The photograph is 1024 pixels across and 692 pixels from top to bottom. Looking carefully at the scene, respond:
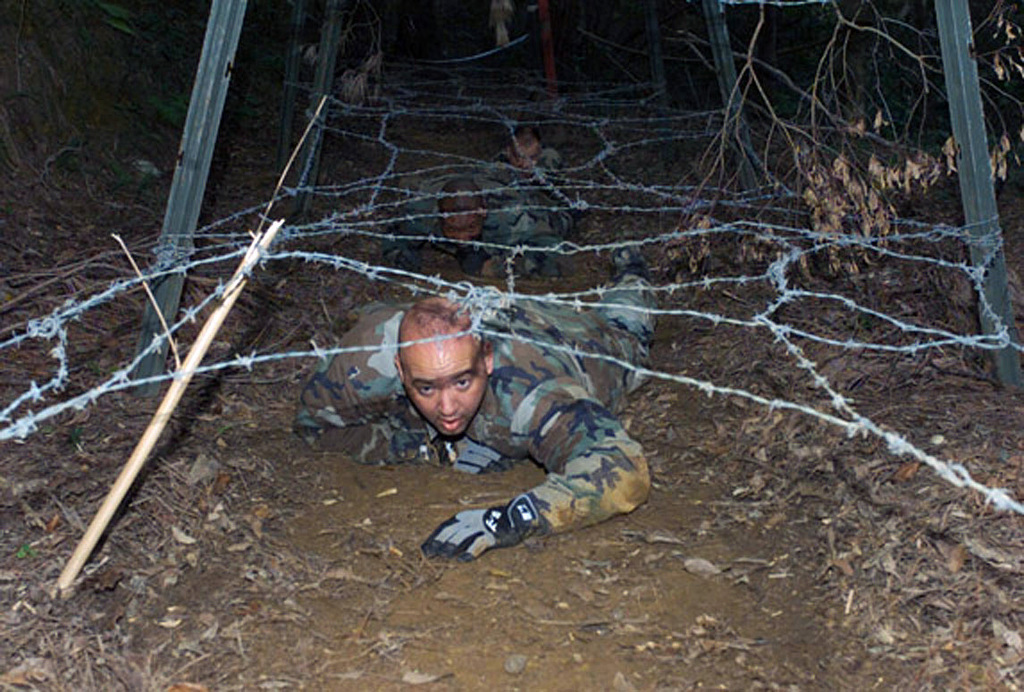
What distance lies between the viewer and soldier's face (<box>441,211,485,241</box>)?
6289 millimetres

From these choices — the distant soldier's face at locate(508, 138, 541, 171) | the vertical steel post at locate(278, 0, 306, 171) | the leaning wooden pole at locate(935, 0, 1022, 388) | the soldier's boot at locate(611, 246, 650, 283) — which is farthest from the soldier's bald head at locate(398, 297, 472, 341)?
the vertical steel post at locate(278, 0, 306, 171)

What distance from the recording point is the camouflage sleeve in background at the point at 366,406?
13.2 ft

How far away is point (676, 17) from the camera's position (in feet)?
31.9

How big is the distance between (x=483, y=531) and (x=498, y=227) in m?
3.57

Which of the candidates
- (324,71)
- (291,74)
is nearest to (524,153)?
(324,71)

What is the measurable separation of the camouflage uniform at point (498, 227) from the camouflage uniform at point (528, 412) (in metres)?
1.80

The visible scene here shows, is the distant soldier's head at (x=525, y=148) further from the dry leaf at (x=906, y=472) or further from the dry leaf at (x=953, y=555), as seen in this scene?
the dry leaf at (x=953, y=555)

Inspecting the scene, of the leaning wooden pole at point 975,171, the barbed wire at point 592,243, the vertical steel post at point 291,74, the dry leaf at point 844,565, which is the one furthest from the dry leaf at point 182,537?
the vertical steel post at point 291,74

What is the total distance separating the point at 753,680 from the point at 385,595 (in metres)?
1.07

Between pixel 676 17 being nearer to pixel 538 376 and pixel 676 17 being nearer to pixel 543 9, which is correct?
pixel 543 9

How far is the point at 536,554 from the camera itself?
3420 mm

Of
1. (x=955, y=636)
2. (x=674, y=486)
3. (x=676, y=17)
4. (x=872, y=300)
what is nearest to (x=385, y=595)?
(x=674, y=486)

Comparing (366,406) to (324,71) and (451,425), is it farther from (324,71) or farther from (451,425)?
(324,71)

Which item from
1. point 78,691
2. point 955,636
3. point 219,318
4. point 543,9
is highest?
point 543,9
